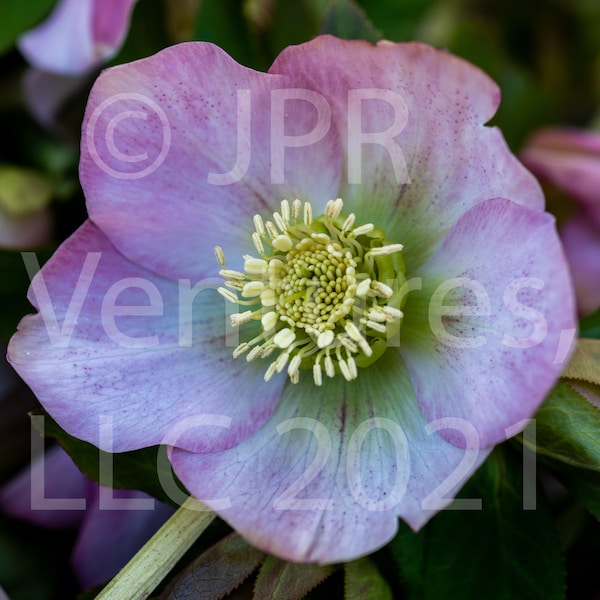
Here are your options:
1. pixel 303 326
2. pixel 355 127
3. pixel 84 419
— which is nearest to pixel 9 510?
pixel 84 419

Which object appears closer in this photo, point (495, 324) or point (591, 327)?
point (495, 324)

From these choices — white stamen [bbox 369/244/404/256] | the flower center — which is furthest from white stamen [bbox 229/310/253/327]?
white stamen [bbox 369/244/404/256]

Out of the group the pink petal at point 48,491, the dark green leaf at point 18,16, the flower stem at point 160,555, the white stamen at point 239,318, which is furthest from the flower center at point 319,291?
the dark green leaf at point 18,16

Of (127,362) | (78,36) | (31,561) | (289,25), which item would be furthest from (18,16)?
(31,561)

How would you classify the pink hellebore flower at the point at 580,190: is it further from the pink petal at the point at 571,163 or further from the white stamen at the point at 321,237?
the white stamen at the point at 321,237

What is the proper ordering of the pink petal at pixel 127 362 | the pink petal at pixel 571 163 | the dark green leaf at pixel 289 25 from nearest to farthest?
the pink petal at pixel 127 362, the pink petal at pixel 571 163, the dark green leaf at pixel 289 25

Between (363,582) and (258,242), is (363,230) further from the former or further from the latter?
(363,582)
